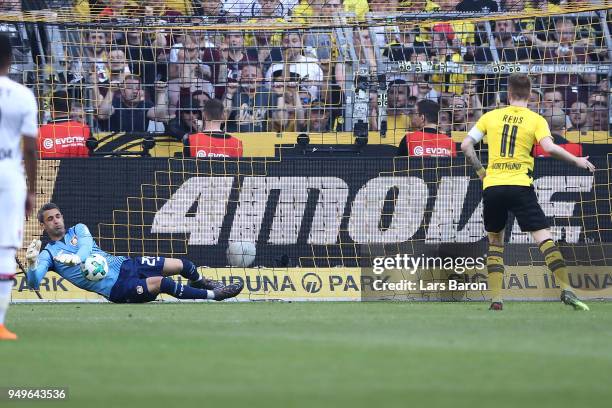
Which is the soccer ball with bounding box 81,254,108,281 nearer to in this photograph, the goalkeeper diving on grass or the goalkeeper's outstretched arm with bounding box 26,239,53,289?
the goalkeeper's outstretched arm with bounding box 26,239,53,289

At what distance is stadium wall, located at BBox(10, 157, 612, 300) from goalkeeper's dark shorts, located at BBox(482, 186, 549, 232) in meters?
3.54

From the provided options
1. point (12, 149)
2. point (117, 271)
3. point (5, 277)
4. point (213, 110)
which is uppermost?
point (213, 110)

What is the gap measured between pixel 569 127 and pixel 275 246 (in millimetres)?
5090

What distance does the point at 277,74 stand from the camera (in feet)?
63.0

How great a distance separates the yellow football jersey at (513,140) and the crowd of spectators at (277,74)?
545cm

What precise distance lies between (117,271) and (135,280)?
0.80 feet

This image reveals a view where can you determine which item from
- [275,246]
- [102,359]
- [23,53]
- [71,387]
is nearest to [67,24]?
[23,53]

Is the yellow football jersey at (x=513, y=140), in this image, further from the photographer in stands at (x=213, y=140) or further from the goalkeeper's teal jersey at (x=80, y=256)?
the photographer in stands at (x=213, y=140)

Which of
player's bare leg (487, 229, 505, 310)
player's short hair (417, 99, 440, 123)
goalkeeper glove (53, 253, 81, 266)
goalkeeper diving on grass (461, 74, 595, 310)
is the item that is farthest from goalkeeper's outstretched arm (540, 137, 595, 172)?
goalkeeper glove (53, 253, 81, 266)

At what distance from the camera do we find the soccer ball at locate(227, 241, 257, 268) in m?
17.0

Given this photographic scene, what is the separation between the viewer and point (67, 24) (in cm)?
1731

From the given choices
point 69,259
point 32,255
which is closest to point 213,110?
point 69,259

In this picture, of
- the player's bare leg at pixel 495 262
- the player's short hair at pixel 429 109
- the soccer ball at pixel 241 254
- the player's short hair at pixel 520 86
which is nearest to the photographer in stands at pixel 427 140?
the player's short hair at pixel 429 109

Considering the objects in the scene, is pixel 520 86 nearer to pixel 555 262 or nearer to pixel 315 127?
pixel 555 262
